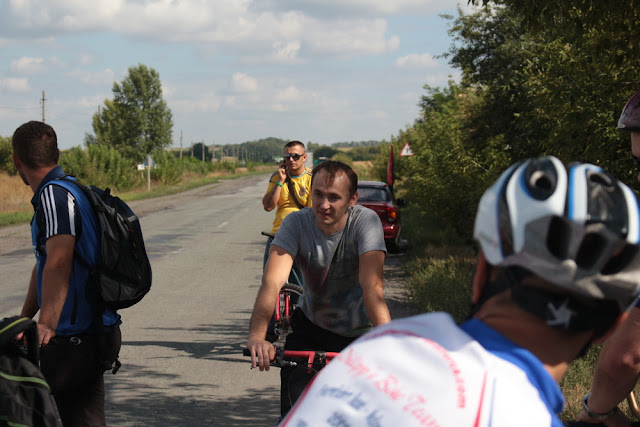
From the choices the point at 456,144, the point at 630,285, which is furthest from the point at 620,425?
the point at 456,144

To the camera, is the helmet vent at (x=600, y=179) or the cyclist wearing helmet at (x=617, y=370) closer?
the helmet vent at (x=600, y=179)

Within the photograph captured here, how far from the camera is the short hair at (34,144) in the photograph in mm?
3506

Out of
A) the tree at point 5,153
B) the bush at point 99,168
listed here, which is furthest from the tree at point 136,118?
the bush at point 99,168

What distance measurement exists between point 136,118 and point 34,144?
251ft

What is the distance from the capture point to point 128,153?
76562mm

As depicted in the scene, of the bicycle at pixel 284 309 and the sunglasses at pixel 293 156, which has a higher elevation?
the sunglasses at pixel 293 156

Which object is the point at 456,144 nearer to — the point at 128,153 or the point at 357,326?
the point at 357,326

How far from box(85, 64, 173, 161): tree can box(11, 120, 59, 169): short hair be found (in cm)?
7480

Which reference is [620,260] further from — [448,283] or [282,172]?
[448,283]

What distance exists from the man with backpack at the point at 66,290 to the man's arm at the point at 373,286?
47.2 inches

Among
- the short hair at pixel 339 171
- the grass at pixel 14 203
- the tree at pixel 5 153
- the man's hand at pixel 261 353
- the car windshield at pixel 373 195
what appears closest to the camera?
the man's hand at pixel 261 353

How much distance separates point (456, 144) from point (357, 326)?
1099 cm

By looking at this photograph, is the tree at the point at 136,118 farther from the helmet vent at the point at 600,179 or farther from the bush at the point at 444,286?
the helmet vent at the point at 600,179

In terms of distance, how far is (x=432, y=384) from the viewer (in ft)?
3.51
